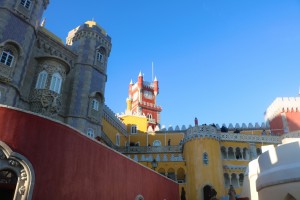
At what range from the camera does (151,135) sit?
3841 cm

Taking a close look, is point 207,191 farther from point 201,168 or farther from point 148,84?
point 148,84

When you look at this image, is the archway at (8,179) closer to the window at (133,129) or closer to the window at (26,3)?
the window at (26,3)

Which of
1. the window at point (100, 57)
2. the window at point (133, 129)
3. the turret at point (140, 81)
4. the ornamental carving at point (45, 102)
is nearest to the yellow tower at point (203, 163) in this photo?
the window at point (100, 57)

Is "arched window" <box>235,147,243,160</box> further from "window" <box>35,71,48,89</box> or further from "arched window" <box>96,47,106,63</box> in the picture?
"window" <box>35,71,48,89</box>

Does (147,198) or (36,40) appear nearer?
(147,198)

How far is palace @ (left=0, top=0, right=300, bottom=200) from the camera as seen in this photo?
9.89 meters

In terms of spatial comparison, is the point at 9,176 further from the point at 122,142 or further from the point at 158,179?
the point at 122,142

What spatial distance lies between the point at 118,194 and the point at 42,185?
4.80m

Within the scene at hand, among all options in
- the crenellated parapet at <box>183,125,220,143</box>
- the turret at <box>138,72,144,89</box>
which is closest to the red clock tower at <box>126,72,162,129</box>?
the turret at <box>138,72,144,89</box>

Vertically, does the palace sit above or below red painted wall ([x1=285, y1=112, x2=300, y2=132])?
below

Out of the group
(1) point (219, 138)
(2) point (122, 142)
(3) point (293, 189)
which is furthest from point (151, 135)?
(3) point (293, 189)

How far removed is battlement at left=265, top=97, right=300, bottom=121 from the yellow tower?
13.5 metres

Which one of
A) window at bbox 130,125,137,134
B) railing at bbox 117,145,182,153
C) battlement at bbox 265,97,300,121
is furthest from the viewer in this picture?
window at bbox 130,125,137,134

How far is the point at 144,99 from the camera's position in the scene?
54.8 meters
